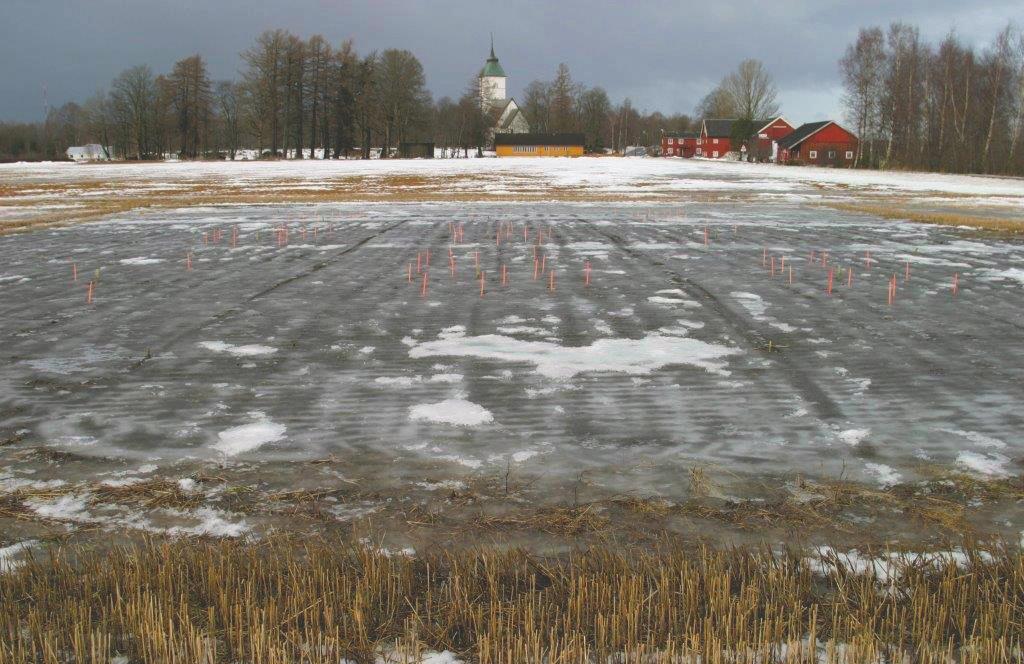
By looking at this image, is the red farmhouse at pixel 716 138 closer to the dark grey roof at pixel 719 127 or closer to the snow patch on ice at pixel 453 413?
the dark grey roof at pixel 719 127

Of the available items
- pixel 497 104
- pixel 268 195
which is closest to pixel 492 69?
pixel 497 104

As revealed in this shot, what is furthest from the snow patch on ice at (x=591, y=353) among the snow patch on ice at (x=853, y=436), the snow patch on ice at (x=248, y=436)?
the snow patch on ice at (x=248, y=436)

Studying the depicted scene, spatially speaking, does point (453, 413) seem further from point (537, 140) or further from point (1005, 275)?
point (537, 140)

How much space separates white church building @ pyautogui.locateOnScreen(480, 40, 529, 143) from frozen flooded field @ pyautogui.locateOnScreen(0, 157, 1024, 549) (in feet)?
440

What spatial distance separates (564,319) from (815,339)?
305 cm

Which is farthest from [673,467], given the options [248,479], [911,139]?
[911,139]

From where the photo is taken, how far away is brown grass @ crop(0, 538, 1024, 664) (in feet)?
11.5

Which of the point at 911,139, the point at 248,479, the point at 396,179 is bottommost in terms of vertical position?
the point at 248,479

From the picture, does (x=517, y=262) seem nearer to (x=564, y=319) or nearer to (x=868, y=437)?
(x=564, y=319)

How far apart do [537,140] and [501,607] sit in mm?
134026

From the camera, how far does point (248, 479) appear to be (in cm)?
552

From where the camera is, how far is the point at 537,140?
134 metres

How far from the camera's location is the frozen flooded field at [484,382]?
5.43 m

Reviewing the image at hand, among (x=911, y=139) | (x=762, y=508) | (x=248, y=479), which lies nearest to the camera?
(x=762, y=508)
